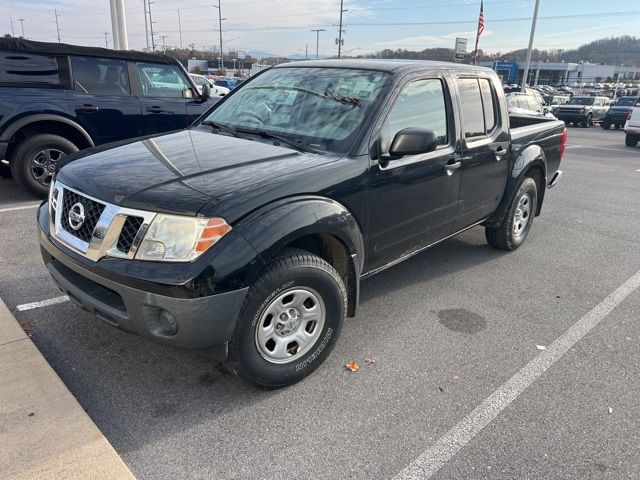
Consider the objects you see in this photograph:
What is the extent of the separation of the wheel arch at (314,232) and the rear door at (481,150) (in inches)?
57.0

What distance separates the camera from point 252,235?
250cm

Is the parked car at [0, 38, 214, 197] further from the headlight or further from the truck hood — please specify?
the headlight

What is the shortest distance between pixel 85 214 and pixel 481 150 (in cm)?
309

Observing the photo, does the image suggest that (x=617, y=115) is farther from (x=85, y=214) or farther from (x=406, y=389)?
(x=85, y=214)

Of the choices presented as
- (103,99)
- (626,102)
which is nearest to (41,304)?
(103,99)

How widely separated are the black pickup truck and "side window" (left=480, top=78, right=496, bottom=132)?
5 centimetres

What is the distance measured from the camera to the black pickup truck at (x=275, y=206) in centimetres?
243

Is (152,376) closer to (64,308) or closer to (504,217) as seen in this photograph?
(64,308)

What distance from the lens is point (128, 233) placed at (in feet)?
8.18

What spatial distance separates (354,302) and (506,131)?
2485mm

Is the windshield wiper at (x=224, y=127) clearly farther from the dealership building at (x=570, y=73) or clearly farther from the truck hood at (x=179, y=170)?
the dealership building at (x=570, y=73)

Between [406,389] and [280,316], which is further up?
[280,316]

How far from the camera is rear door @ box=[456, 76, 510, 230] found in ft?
13.4

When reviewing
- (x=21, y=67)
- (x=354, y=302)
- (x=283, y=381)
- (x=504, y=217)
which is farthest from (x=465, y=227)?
(x=21, y=67)
